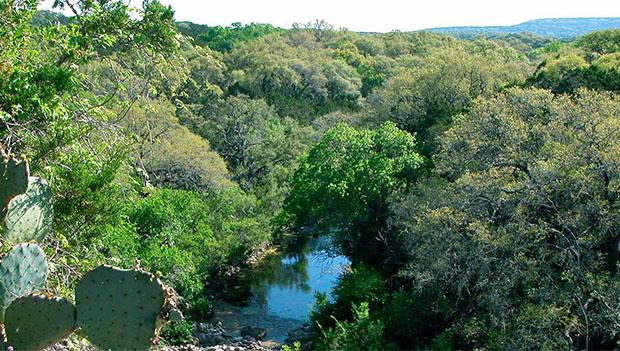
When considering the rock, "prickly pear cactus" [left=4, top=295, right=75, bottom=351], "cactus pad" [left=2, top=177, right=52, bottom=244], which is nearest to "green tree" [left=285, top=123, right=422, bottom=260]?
the rock

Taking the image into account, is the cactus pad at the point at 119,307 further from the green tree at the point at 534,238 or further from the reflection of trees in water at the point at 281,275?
the reflection of trees in water at the point at 281,275

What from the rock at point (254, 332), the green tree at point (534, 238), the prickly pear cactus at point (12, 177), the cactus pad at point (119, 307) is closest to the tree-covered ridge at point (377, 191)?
the green tree at point (534, 238)

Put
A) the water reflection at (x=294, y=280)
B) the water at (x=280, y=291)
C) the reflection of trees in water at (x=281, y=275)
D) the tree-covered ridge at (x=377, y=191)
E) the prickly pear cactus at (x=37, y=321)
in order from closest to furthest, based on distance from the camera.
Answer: the prickly pear cactus at (x=37, y=321), the tree-covered ridge at (x=377, y=191), the water at (x=280, y=291), the water reflection at (x=294, y=280), the reflection of trees in water at (x=281, y=275)

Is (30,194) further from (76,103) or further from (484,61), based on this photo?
(484,61)

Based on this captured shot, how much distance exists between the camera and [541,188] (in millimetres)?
10992

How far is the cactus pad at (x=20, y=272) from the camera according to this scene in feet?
12.3

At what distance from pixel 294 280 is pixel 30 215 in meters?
17.6

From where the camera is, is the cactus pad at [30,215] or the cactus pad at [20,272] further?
the cactus pad at [30,215]

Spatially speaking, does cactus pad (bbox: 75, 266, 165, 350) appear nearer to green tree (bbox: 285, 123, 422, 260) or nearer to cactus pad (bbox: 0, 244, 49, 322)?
cactus pad (bbox: 0, 244, 49, 322)

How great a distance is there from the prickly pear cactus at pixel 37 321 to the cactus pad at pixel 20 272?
2.8 inches

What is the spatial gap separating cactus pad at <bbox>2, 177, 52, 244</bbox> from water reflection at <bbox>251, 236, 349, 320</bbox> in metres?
13.4

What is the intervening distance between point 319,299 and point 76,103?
10.2 metres

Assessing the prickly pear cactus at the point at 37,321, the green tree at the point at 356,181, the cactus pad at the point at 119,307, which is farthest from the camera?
the green tree at the point at 356,181

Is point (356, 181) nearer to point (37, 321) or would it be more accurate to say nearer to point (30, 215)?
point (30, 215)
